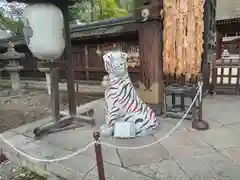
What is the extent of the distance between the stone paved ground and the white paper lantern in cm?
141

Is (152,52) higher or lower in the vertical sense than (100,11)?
lower

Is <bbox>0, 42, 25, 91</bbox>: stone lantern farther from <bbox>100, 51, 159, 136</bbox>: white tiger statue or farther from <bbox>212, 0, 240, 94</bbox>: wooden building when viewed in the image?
<bbox>212, 0, 240, 94</bbox>: wooden building

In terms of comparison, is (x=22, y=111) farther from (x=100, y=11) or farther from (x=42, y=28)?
(x=100, y=11)

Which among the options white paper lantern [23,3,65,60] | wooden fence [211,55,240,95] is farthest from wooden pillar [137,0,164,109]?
wooden fence [211,55,240,95]

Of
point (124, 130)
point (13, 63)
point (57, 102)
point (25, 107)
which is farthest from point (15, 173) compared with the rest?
point (13, 63)

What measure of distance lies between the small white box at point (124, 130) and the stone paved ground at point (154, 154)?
0.10 m

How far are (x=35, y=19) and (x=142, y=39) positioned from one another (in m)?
2.00

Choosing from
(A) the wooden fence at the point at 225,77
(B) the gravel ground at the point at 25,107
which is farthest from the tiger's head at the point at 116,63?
(A) the wooden fence at the point at 225,77

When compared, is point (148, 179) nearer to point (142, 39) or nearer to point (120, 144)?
point (120, 144)

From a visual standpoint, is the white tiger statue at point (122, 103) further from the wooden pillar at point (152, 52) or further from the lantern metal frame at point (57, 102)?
the wooden pillar at point (152, 52)

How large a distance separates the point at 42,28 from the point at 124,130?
1957 mm

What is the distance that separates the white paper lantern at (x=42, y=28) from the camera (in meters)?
2.93

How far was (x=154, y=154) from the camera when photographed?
2.52 metres

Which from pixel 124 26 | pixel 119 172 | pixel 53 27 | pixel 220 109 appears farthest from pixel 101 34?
pixel 119 172
